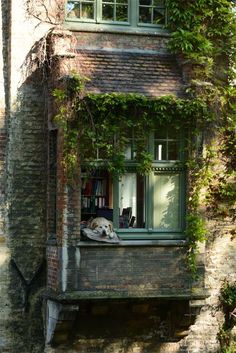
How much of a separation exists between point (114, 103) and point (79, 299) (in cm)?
318

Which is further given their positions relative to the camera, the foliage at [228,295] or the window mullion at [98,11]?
the foliage at [228,295]

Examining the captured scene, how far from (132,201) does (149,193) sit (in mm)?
320

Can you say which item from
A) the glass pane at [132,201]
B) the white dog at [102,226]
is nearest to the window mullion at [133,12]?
the glass pane at [132,201]

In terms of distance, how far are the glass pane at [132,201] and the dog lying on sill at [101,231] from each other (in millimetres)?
378

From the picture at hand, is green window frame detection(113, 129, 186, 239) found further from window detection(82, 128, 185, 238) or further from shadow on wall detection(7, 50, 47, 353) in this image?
shadow on wall detection(7, 50, 47, 353)

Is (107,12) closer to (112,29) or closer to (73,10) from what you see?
(112,29)

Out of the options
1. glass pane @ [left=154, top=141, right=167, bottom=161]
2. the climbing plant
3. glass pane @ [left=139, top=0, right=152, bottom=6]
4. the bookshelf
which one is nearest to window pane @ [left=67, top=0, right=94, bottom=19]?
glass pane @ [left=139, top=0, right=152, bottom=6]

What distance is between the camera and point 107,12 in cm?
1369

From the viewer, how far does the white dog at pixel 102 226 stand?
12562 mm

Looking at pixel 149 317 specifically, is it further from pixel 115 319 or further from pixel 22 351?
pixel 22 351

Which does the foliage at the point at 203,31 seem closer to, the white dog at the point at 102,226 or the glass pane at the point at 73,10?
the glass pane at the point at 73,10

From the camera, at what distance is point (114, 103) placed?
40.6 feet

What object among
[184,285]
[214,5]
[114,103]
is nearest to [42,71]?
[114,103]

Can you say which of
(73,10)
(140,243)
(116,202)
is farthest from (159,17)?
(140,243)
